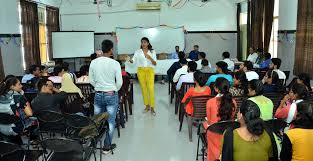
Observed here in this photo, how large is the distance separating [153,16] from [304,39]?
6.07m

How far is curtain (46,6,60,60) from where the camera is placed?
32.3 ft

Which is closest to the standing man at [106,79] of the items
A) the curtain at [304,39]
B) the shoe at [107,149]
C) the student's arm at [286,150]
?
the shoe at [107,149]

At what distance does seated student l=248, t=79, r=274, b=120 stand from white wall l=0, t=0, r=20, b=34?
19.5 feet

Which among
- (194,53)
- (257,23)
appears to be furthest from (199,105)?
(194,53)

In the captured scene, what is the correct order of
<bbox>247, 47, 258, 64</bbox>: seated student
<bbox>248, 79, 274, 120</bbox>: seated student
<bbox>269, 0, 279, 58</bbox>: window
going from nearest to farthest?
<bbox>248, 79, 274, 120</bbox>: seated student → <bbox>269, 0, 279, 58</bbox>: window → <bbox>247, 47, 258, 64</bbox>: seated student

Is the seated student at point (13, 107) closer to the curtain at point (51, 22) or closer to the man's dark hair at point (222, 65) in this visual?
the man's dark hair at point (222, 65)

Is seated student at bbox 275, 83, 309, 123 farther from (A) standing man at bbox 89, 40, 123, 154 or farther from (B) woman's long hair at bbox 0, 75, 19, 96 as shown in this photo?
(B) woman's long hair at bbox 0, 75, 19, 96

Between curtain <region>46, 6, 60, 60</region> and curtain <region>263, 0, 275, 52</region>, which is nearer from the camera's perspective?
curtain <region>263, 0, 275, 52</region>

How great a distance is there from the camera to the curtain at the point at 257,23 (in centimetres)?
863

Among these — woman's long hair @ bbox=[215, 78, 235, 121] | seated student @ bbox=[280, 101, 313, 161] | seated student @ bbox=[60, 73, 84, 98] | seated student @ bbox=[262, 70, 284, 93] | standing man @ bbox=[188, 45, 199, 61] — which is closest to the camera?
seated student @ bbox=[280, 101, 313, 161]

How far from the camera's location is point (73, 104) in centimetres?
438

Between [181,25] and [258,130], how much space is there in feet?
30.7

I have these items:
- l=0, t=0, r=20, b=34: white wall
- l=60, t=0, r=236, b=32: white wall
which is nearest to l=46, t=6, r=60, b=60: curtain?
l=60, t=0, r=236, b=32: white wall

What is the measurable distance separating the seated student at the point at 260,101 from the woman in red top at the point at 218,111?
0.73ft
